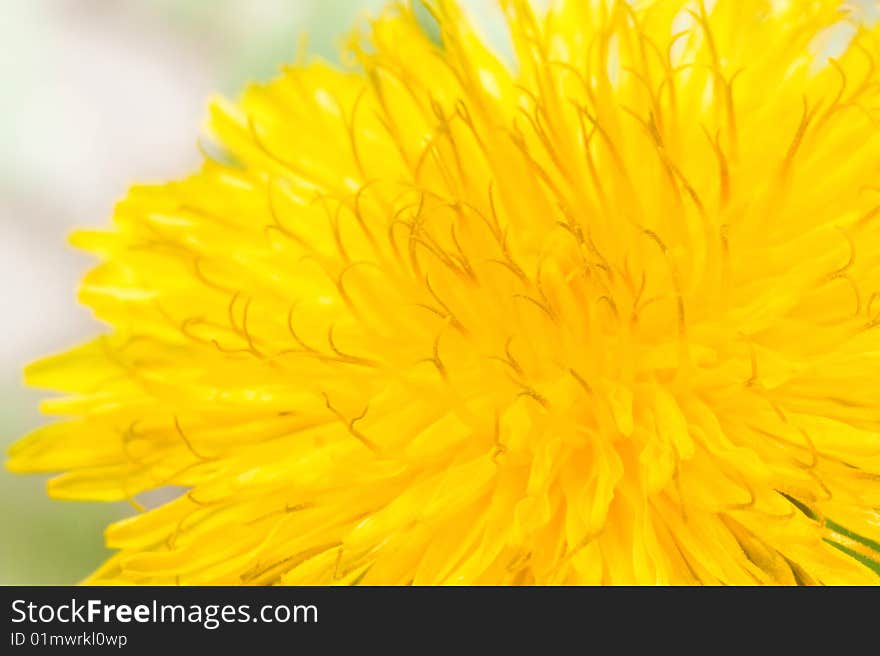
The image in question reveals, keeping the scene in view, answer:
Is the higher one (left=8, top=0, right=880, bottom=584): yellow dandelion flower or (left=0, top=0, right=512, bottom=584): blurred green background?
(left=0, top=0, right=512, bottom=584): blurred green background

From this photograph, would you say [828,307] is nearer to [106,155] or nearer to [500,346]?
[500,346]

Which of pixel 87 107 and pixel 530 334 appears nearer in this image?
pixel 530 334

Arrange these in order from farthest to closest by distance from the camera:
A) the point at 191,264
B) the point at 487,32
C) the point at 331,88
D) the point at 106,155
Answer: the point at 106,155, the point at 487,32, the point at 331,88, the point at 191,264

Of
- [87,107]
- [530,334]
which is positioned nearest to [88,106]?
[87,107]

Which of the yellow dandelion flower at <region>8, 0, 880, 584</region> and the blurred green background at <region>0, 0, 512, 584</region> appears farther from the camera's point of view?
the blurred green background at <region>0, 0, 512, 584</region>

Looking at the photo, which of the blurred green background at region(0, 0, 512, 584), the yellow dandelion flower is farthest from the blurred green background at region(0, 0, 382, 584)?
the yellow dandelion flower

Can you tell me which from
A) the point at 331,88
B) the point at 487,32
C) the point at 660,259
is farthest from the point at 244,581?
the point at 487,32

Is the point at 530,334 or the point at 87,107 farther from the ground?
the point at 87,107

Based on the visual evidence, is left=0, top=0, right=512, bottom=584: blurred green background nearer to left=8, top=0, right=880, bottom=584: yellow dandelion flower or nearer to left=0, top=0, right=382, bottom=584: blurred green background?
left=0, top=0, right=382, bottom=584: blurred green background

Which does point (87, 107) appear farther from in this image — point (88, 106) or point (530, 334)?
point (530, 334)
